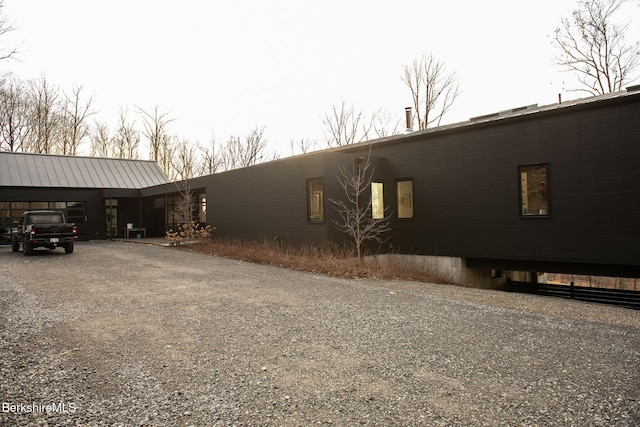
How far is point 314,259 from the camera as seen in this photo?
12359 millimetres

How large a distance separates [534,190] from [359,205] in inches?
223

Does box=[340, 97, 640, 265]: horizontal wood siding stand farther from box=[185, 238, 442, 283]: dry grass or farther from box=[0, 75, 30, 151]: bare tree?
box=[0, 75, 30, 151]: bare tree

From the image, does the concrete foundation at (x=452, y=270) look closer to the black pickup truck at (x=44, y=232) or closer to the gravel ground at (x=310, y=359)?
the gravel ground at (x=310, y=359)

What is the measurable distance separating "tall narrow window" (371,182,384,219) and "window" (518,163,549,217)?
4855 millimetres

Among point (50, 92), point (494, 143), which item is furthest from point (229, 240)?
point (50, 92)

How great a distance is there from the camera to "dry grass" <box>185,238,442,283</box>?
10.9 metres

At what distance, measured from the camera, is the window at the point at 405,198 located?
14.1 metres

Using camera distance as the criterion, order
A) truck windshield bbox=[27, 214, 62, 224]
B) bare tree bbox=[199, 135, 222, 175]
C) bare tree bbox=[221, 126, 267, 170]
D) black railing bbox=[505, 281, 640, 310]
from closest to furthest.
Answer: black railing bbox=[505, 281, 640, 310], truck windshield bbox=[27, 214, 62, 224], bare tree bbox=[199, 135, 222, 175], bare tree bbox=[221, 126, 267, 170]

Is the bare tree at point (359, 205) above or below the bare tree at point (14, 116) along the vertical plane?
below

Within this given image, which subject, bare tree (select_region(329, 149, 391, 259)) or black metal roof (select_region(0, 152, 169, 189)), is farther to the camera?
black metal roof (select_region(0, 152, 169, 189))

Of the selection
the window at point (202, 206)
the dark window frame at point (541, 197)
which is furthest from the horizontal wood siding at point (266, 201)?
the dark window frame at point (541, 197)

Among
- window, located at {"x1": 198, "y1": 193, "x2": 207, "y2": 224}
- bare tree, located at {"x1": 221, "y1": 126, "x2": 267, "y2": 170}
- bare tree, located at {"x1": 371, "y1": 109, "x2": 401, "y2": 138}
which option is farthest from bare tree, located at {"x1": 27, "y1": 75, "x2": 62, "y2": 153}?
bare tree, located at {"x1": 371, "y1": 109, "x2": 401, "y2": 138}

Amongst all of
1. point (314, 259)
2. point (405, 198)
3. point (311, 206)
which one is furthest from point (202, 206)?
point (405, 198)

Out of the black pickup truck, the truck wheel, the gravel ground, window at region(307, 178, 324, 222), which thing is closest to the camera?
the gravel ground
